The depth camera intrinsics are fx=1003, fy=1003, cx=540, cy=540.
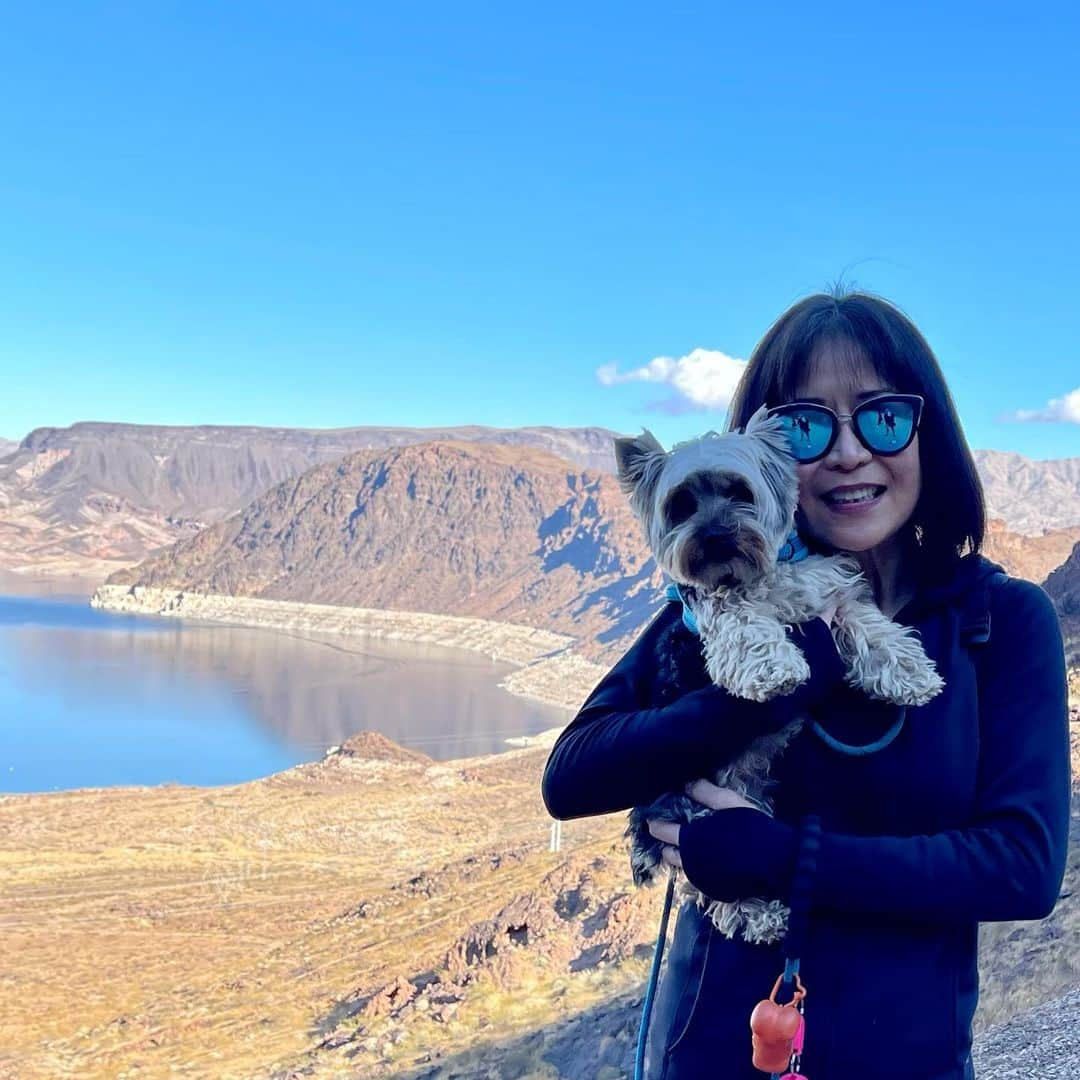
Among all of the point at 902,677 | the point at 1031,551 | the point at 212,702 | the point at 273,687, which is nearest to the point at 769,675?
the point at 902,677

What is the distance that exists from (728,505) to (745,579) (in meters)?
0.17

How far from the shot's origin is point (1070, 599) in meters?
21.2

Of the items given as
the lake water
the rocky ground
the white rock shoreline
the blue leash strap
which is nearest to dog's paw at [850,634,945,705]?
the blue leash strap

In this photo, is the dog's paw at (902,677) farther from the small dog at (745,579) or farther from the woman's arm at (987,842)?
the woman's arm at (987,842)

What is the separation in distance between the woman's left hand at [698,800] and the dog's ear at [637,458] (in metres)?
0.75

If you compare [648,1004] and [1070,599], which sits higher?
[1070,599]

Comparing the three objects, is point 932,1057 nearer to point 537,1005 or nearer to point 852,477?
point 852,477

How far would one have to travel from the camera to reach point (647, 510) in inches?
95.7

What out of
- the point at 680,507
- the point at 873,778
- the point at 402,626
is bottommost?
the point at 402,626

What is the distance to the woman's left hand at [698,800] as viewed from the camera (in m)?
→ 1.95

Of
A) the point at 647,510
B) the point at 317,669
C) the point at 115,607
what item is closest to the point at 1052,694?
the point at 647,510

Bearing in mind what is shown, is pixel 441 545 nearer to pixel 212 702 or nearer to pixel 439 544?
pixel 439 544

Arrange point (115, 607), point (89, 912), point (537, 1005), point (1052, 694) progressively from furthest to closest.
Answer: point (115, 607) → point (89, 912) → point (537, 1005) → point (1052, 694)

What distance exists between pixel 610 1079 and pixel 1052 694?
26.6ft
